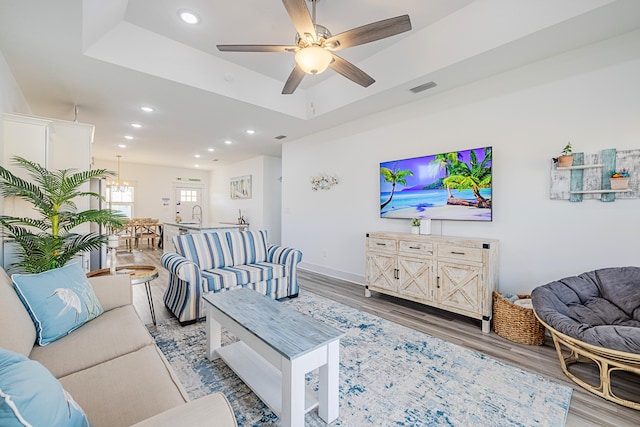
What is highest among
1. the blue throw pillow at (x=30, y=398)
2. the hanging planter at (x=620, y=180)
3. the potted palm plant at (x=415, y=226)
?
the hanging planter at (x=620, y=180)

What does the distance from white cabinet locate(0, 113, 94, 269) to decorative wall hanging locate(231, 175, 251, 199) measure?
15.0 ft

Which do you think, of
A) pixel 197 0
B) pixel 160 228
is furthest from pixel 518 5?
pixel 160 228

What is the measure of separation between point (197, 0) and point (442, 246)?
3.32m

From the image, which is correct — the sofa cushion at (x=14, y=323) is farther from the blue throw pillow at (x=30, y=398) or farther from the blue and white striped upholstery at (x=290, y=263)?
the blue and white striped upholstery at (x=290, y=263)

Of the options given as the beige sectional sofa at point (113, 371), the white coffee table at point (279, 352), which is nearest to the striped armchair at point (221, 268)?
the white coffee table at point (279, 352)

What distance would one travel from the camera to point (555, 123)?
2.68 meters

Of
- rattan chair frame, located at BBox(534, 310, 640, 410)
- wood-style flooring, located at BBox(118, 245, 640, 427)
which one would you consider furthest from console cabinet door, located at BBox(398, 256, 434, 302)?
rattan chair frame, located at BBox(534, 310, 640, 410)

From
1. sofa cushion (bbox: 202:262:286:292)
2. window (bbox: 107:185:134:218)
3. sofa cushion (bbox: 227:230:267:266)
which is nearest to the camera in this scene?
sofa cushion (bbox: 202:262:286:292)

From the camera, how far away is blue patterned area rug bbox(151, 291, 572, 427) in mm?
1634

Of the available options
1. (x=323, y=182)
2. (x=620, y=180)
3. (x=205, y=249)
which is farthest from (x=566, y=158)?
(x=205, y=249)

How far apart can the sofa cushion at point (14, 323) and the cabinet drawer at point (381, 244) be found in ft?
10.2

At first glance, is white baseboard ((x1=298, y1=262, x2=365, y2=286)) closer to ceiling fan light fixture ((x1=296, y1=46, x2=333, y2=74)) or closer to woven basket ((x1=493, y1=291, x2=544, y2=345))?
woven basket ((x1=493, y1=291, x2=544, y2=345))

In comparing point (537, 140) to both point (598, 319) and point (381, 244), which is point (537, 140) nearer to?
point (598, 319)

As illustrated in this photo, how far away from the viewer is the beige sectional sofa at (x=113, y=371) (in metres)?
0.84
